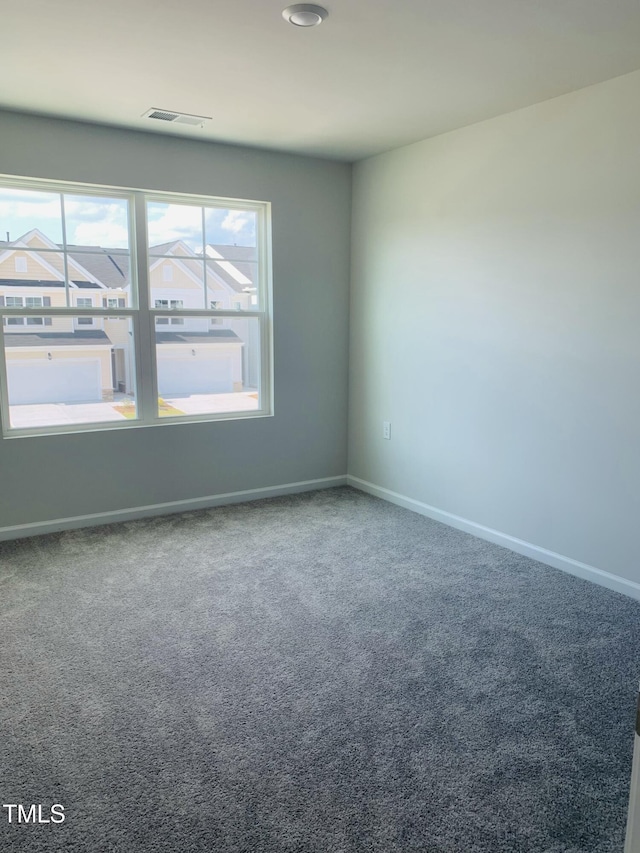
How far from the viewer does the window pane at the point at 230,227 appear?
172 inches

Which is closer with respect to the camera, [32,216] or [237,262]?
[32,216]

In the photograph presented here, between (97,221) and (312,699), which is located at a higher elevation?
(97,221)

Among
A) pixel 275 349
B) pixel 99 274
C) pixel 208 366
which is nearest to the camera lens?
pixel 99 274

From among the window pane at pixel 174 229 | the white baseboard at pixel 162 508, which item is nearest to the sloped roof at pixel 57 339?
the window pane at pixel 174 229

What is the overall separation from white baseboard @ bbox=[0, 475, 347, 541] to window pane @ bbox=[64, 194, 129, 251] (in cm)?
175

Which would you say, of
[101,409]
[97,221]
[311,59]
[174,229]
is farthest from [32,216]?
[311,59]

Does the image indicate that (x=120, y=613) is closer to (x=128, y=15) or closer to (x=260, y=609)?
(x=260, y=609)

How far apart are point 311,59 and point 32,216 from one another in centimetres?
201

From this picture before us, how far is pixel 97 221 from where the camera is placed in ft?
13.0

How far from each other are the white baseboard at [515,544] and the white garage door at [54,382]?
219cm

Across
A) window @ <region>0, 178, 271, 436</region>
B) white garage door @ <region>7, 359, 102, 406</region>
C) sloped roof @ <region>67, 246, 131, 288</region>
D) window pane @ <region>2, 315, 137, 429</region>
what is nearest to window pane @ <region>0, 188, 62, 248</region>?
window @ <region>0, 178, 271, 436</region>

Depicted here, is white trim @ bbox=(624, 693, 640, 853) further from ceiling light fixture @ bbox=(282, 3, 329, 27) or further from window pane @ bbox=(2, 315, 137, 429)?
window pane @ bbox=(2, 315, 137, 429)

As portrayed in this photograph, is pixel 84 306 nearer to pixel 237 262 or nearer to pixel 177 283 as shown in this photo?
pixel 177 283

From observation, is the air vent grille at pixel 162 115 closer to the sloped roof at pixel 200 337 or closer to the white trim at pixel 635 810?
the sloped roof at pixel 200 337
